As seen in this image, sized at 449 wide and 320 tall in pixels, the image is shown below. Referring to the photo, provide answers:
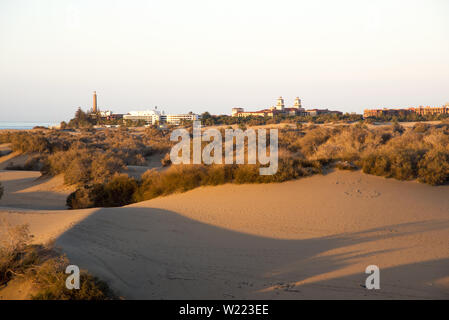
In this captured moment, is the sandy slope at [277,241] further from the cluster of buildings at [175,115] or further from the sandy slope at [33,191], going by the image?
the cluster of buildings at [175,115]

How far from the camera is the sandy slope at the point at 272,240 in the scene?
563 cm

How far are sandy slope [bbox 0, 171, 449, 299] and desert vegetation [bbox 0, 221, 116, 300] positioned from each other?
23.8 inches

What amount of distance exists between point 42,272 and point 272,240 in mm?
4725

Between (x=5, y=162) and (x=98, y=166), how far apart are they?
40.1 feet

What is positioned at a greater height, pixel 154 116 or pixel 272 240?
pixel 154 116

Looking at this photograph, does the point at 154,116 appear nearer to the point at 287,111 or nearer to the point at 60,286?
the point at 287,111

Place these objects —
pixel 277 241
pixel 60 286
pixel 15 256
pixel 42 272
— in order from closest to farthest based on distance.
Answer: pixel 60 286, pixel 42 272, pixel 15 256, pixel 277 241

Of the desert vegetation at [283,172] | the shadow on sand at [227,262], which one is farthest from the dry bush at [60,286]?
the desert vegetation at [283,172]

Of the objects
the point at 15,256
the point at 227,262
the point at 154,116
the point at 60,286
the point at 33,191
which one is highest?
the point at 154,116

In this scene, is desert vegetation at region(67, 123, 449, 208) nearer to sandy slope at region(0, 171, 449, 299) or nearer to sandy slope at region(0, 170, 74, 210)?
sandy slope at region(0, 171, 449, 299)

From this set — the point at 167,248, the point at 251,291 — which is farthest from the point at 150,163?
the point at 251,291

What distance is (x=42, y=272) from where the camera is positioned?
4691 millimetres

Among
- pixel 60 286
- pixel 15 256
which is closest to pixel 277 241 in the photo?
pixel 60 286
